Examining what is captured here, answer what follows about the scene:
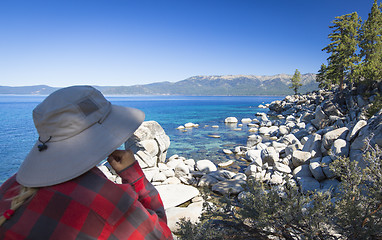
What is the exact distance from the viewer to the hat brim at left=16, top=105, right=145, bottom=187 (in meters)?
0.97

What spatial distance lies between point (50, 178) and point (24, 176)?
19 centimetres

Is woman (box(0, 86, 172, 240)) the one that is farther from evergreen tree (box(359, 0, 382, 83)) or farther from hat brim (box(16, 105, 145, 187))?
evergreen tree (box(359, 0, 382, 83))

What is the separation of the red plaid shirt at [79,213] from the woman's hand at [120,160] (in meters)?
0.23

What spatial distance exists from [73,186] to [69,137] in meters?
0.29

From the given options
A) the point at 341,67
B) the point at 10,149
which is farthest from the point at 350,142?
the point at 341,67

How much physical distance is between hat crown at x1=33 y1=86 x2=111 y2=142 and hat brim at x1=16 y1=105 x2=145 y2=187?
0.04 metres

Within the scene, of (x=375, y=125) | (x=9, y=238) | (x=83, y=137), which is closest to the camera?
(x=9, y=238)

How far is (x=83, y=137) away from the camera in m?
1.13

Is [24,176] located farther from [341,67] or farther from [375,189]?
[341,67]

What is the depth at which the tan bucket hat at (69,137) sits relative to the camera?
990 mm

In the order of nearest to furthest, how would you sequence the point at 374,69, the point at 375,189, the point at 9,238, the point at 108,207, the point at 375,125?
the point at 9,238, the point at 108,207, the point at 375,189, the point at 375,125, the point at 374,69

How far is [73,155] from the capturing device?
1.05 meters

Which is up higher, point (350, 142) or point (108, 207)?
point (108, 207)

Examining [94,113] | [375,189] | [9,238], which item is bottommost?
[375,189]
